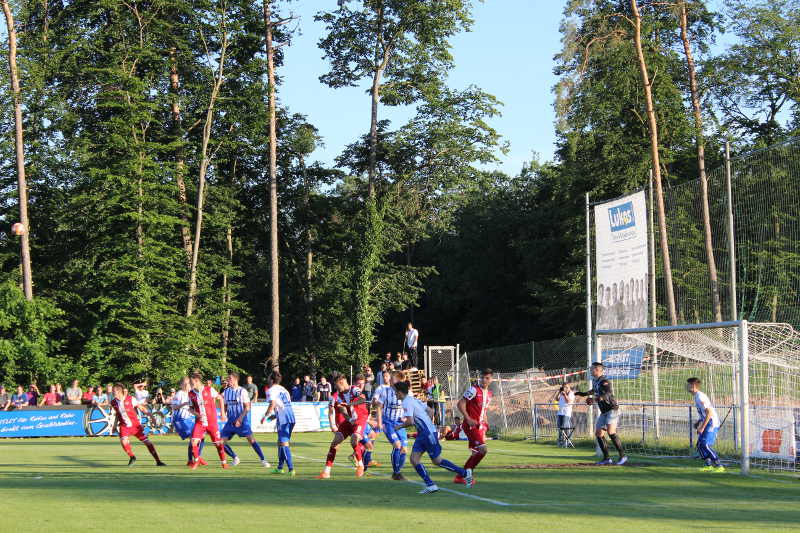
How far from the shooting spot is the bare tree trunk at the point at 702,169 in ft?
78.4

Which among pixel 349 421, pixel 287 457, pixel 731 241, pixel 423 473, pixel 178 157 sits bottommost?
pixel 287 457

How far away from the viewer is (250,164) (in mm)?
54125

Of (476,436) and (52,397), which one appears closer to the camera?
(476,436)

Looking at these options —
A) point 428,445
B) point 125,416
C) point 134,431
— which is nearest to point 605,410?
point 428,445

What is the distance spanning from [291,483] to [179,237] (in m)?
33.9

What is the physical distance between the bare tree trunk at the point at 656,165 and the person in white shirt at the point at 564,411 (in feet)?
11.7

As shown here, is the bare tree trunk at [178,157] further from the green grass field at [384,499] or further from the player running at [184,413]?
the green grass field at [384,499]

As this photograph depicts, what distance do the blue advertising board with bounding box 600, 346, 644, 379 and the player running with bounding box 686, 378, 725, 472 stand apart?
171 inches

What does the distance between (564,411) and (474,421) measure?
11.5m

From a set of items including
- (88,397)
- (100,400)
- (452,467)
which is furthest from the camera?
(88,397)

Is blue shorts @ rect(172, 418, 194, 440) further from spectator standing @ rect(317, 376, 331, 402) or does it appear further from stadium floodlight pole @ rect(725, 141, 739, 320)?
spectator standing @ rect(317, 376, 331, 402)

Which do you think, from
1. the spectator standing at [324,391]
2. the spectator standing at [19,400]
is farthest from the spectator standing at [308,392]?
the spectator standing at [19,400]

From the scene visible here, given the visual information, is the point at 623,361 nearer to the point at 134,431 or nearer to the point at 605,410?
the point at 605,410

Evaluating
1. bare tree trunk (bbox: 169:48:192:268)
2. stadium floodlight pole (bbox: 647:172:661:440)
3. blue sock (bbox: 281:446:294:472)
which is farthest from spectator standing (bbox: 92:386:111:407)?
stadium floodlight pole (bbox: 647:172:661:440)
